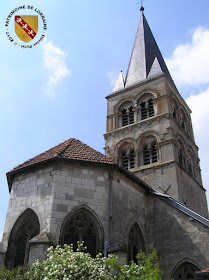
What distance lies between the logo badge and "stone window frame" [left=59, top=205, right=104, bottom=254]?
5.79 metres

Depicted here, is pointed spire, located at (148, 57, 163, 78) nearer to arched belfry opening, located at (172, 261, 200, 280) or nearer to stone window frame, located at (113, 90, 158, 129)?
stone window frame, located at (113, 90, 158, 129)

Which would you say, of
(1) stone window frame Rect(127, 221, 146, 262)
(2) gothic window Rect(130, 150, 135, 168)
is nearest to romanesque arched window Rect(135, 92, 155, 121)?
(2) gothic window Rect(130, 150, 135, 168)

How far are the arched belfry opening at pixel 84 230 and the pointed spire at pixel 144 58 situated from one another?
612 inches

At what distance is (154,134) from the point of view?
66.2ft

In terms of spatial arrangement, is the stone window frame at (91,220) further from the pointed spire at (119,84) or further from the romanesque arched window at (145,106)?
the pointed spire at (119,84)

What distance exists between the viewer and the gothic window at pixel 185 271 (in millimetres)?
10766

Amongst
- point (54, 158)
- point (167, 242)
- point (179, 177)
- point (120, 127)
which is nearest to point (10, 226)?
point (54, 158)

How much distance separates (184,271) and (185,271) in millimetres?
35

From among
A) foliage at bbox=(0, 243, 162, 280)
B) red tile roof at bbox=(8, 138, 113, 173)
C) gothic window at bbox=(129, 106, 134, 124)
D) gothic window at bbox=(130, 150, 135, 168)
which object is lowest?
foliage at bbox=(0, 243, 162, 280)

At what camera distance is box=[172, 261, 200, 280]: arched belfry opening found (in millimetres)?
10773

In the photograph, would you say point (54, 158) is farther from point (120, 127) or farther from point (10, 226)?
point (120, 127)

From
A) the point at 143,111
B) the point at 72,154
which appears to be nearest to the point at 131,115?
the point at 143,111

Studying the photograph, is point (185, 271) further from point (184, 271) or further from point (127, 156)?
point (127, 156)

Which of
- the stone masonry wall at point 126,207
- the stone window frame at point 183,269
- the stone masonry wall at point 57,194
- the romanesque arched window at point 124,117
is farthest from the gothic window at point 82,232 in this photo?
the romanesque arched window at point 124,117
